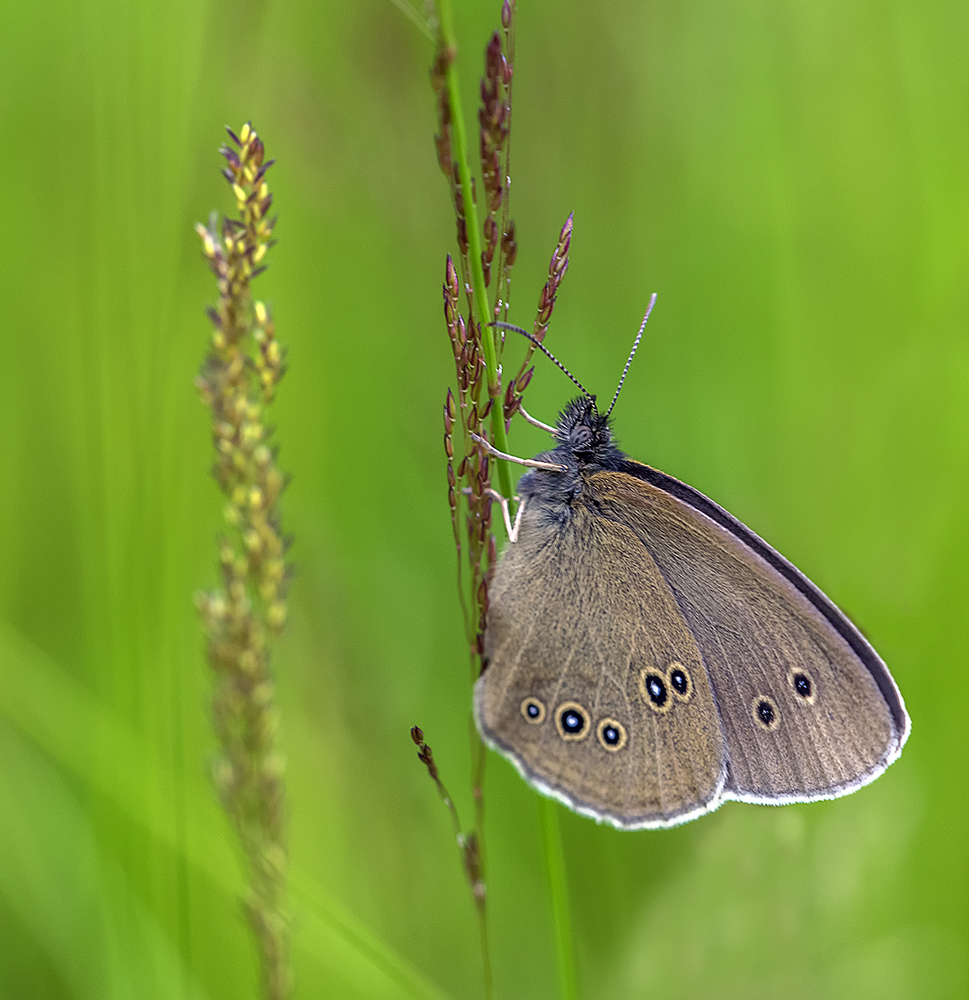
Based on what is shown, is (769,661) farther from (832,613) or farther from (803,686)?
(832,613)

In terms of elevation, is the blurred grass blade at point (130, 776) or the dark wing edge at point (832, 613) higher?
the dark wing edge at point (832, 613)

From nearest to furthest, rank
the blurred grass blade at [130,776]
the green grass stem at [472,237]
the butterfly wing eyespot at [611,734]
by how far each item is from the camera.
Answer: the green grass stem at [472,237] → the blurred grass blade at [130,776] → the butterfly wing eyespot at [611,734]

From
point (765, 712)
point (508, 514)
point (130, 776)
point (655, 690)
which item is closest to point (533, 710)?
point (655, 690)

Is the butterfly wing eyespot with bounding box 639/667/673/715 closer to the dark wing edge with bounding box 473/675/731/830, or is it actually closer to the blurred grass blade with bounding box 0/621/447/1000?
the dark wing edge with bounding box 473/675/731/830

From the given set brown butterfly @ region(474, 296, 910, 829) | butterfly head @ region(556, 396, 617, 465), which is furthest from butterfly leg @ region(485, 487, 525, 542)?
butterfly head @ region(556, 396, 617, 465)

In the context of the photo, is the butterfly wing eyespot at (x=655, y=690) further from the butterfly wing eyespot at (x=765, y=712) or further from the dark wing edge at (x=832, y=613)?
the dark wing edge at (x=832, y=613)

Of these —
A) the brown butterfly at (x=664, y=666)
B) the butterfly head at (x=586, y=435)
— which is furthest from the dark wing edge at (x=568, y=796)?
the butterfly head at (x=586, y=435)

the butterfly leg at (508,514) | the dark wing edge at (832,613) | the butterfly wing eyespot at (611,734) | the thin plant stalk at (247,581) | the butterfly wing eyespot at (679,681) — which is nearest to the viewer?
the thin plant stalk at (247,581)
